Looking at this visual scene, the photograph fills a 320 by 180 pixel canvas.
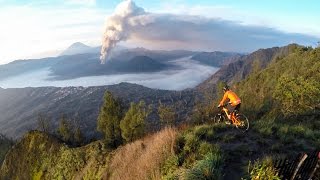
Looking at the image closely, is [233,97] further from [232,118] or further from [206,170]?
[206,170]

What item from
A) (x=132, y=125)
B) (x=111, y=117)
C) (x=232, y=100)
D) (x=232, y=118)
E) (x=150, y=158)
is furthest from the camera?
(x=111, y=117)

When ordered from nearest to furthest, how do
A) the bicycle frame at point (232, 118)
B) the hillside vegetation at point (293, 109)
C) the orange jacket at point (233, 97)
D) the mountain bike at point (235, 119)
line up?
the hillside vegetation at point (293, 109), the mountain bike at point (235, 119), the bicycle frame at point (232, 118), the orange jacket at point (233, 97)

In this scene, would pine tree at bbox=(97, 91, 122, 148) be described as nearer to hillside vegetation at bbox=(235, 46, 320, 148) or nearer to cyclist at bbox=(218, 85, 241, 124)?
hillside vegetation at bbox=(235, 46, 320, 148)

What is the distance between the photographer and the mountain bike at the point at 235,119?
23.4m

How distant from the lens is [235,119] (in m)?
24.0

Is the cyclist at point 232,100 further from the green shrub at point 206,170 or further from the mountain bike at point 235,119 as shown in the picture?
the green shrub at point 206,170

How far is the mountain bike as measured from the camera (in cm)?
2336

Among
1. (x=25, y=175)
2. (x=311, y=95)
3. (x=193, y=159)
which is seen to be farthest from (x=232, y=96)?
(x=311, y=95)

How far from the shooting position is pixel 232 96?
24016mm

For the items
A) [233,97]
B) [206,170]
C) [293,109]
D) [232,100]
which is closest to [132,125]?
[293,109]

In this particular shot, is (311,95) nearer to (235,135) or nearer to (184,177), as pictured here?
(235,135)

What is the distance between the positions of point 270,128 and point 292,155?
11.6 ft

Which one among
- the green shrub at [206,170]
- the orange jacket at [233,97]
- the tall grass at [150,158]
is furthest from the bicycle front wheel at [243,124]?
the green shrub at [206,170]

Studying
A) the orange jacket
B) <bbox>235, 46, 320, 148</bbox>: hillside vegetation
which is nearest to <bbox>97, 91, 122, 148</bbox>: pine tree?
<bbox>235, 46, 320, 148</bbox>: hillside vegetation
